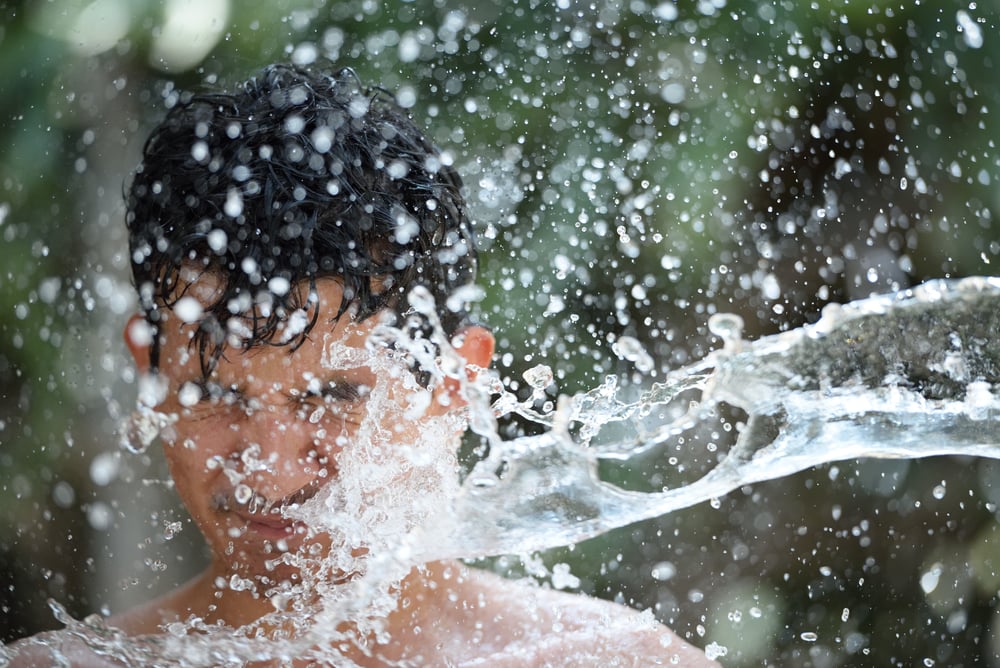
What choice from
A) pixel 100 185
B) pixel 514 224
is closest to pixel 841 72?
pixel 514 224

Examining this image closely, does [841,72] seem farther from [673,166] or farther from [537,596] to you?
[537,596]

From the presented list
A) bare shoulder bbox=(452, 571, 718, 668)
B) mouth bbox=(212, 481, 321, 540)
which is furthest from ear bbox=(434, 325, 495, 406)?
bare shoulder bbox=(452, 571, 718, 668)

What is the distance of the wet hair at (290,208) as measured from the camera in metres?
0.60

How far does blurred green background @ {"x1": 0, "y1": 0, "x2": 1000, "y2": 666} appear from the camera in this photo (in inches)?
27.2

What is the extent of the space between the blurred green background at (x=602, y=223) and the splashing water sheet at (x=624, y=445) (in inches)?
1.1

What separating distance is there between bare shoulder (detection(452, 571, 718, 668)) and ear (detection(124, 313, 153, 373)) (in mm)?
320

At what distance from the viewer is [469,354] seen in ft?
2.20

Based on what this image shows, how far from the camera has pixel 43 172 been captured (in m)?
0.76

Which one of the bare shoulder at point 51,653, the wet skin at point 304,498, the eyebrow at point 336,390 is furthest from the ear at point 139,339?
the bare shoulder at point 51,653

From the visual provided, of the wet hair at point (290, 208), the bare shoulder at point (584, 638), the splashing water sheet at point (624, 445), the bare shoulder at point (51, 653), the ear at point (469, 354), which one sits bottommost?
the bare shoulder at point (584, 638)

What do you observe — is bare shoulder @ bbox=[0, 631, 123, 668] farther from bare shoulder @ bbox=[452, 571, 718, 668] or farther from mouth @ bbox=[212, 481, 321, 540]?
bare shoulder @ bbox=[452, 571, 718, 668]

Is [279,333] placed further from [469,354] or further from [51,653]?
[51,653]

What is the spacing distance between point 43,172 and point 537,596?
504mm

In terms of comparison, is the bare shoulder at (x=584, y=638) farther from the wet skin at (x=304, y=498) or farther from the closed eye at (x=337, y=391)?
the closed eye at (x=337, y=391)
